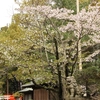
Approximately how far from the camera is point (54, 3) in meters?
19.9

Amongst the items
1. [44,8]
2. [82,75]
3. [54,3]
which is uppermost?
[54,3]

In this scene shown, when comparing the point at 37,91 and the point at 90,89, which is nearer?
the point at 90,89

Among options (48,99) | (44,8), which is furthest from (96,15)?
(48,99)

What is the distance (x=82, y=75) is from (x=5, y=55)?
11.0 feet

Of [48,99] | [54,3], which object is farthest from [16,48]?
[54,3]

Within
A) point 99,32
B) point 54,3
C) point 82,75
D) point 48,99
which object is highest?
point 54,3

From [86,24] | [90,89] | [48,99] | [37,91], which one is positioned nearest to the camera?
[86,24]

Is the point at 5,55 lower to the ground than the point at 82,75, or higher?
higher

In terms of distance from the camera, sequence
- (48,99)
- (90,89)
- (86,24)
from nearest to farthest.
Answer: (86,24), (90,89), (48,99)

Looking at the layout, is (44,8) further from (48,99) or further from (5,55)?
(48,99)

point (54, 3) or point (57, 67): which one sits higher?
point (54, 3)

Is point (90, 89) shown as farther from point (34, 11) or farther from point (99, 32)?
point (34, 11)

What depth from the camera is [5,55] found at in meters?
11.5

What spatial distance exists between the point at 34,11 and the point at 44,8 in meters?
0.65
